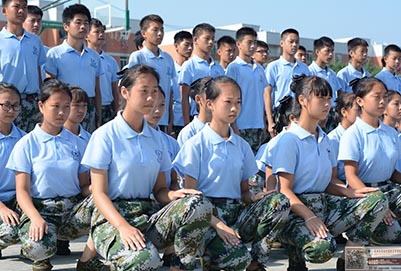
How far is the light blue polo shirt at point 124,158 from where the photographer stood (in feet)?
12.3

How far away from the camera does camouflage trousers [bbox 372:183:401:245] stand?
4.58 metres

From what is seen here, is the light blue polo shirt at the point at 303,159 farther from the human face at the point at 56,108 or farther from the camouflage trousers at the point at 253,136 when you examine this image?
the camouflage trousers at the point at 253,136

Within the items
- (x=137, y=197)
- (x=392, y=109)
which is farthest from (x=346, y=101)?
(x=137, y=197)

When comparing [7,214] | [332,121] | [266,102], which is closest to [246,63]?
[266,102]

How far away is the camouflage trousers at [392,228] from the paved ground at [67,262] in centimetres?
36

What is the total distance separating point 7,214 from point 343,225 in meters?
2.21

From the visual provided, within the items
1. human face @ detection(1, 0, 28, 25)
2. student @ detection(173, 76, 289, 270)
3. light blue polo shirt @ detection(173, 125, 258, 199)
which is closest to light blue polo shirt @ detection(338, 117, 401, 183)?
student @ detection(173, 76, 289, 270)

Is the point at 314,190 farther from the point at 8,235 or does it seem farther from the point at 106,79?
the point at 106,79

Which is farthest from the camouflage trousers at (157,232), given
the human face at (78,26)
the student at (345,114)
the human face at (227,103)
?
the human face at (78,26)

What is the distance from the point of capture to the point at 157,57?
22.2 ft

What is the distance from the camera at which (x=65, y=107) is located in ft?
14.3

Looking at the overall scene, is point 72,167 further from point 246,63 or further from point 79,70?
point 246,63

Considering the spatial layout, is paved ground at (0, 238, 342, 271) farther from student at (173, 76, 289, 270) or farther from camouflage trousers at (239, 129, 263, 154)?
camouflage trousers at (239, 129, 263, 154)

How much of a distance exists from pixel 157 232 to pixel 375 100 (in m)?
2.14
